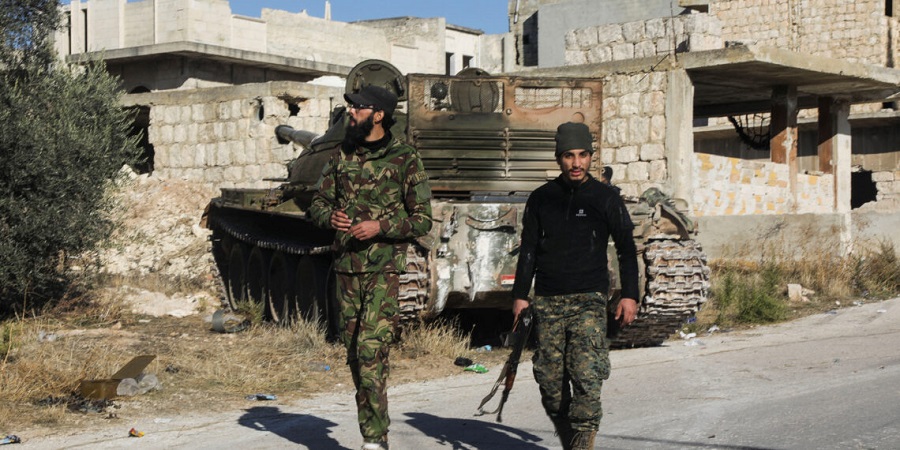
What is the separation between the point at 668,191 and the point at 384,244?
1285 cm

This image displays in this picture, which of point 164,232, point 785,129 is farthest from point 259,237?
point 785,129

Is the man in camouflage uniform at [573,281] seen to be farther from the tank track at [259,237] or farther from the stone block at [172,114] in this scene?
the stone block at [172,114]

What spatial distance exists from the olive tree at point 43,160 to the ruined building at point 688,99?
5103 millimetres

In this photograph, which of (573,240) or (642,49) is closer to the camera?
(573,240)

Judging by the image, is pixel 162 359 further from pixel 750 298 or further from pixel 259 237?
pixel 750 298

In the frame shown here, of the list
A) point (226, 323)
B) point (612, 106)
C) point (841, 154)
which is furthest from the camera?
point (841, 154)

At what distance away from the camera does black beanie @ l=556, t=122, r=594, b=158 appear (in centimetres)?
581

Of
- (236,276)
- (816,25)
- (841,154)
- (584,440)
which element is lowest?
(584,440)

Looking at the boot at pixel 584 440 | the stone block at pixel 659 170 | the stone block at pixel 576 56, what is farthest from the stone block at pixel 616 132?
the boot at pixel 584 440

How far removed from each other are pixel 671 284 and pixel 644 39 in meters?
12.1

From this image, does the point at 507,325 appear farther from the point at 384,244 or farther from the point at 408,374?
the point at 384,244

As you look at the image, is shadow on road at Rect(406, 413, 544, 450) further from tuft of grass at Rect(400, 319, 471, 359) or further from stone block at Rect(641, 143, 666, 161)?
stone block at Rect(641, 143, 666, 161)

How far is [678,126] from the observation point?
1828 centimetres

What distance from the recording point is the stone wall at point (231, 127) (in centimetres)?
2039
